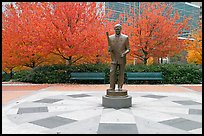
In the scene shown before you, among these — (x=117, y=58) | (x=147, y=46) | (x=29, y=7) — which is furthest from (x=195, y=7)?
(x=117, y=58)

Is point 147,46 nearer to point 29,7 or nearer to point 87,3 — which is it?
point 87,3

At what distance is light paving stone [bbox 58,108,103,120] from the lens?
6.57 metres

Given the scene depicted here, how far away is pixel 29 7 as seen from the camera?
16.4 metres

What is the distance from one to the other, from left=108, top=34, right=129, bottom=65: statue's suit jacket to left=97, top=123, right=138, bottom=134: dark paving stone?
2.89 metres

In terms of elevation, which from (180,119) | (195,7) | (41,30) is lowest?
(180,119)

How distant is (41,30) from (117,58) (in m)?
7.41

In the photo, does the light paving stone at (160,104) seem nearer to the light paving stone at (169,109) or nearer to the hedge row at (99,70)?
the light paving stone at (169,109)

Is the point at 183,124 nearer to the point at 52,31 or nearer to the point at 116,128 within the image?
the point at 116,128

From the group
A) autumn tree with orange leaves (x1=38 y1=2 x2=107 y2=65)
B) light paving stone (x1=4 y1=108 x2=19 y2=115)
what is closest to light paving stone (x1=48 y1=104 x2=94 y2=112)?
light paving stone (x1=4 y1=108 x2=19 y2=115)

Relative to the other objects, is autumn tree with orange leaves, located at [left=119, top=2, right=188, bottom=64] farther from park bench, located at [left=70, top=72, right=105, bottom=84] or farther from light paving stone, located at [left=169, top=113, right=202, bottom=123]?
light paving stone, located at [left=169, top=113, right=202, bottom=123]

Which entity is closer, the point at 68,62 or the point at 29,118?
the point at 29,118

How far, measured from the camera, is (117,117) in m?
6.51

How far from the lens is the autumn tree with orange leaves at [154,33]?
17.6m

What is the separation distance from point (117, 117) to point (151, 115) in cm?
95
